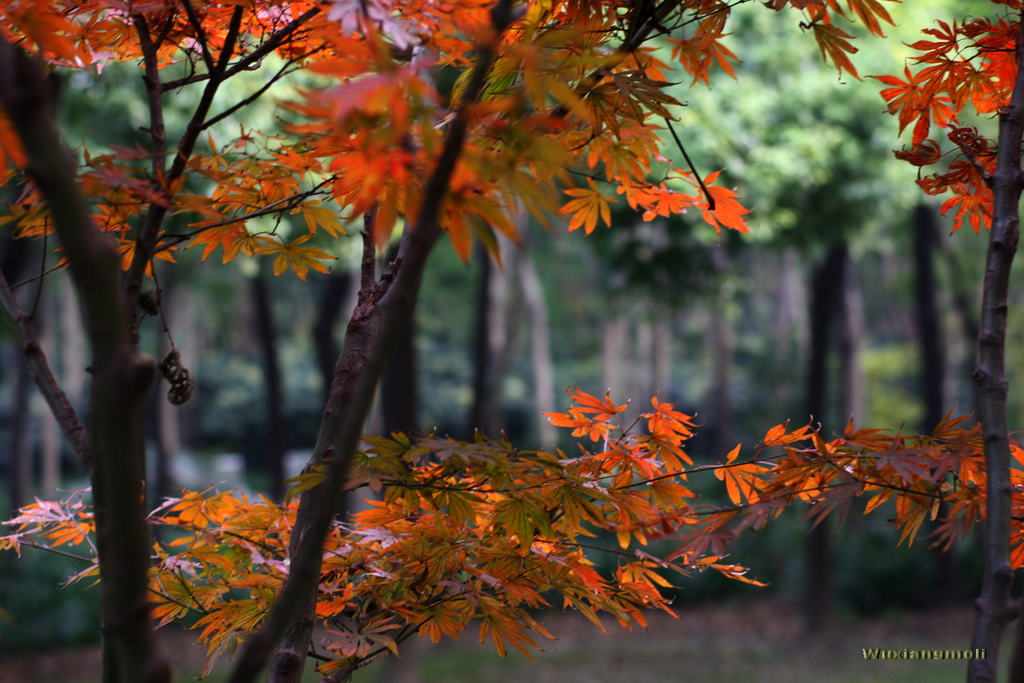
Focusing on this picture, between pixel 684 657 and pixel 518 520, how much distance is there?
807 centimetres

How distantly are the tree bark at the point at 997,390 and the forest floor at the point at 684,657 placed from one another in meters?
6.28

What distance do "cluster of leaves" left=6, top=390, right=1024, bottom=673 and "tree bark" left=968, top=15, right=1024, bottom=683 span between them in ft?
0.44

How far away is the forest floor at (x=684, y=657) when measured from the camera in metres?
7.96

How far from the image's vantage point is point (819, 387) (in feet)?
30.6

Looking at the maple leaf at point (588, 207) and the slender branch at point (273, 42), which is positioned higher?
the slender branch at point (273, 42)

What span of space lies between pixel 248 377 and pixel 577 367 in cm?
944

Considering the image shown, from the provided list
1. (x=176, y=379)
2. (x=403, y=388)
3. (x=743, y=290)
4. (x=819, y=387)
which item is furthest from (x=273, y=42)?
(x=743, y=290)

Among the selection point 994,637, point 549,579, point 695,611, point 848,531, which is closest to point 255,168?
point 549,579

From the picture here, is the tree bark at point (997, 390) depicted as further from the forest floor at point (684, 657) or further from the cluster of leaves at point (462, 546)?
the forest floor at point (684, 657)

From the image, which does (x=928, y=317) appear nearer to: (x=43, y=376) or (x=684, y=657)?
(x=684, y=657)

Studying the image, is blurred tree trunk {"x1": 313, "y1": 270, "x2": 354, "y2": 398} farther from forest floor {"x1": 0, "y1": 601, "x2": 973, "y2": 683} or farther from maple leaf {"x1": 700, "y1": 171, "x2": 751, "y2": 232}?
maple leaf {"x1": 700, "y1": 171, "x2": 751, "y2": 232}

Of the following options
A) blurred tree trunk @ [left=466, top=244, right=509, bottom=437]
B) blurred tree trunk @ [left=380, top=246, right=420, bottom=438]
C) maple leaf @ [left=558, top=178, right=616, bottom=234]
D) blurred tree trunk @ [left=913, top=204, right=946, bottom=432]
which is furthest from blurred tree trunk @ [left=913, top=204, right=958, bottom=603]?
maple leaf @ [left=558, top=178, right=616, bottom=234]

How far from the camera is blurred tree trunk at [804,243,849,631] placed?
356 inches

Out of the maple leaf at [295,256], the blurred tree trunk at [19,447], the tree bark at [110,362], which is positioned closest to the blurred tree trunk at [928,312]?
the maple leaf at [295,256]
